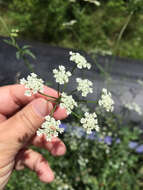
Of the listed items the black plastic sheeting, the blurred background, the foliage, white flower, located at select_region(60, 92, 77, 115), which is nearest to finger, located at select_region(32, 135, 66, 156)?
the blurred background

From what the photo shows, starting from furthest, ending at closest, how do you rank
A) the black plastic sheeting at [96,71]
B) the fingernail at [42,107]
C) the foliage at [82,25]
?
the foliage at [82,25] < the black plastic sheeting at [96,71] < the fingernail at [42,107]

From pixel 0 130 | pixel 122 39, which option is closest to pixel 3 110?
pixel 0 130

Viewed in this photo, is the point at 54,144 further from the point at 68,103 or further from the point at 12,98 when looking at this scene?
the point at 68,103

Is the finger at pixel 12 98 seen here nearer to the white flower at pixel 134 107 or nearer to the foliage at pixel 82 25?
the white flower at pixel 134 107

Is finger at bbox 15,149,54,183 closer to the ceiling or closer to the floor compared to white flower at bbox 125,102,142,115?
closer to the floor

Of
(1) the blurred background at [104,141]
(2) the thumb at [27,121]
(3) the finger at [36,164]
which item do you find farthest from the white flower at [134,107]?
(2) the thumb at [27,121]

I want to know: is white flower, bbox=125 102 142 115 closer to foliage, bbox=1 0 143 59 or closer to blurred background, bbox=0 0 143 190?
blurred background, bbox=0 0 143 190

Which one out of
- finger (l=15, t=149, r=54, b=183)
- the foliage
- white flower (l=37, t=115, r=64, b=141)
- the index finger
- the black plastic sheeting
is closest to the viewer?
white flower (l=37, t=115, r=64, b=141)
